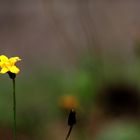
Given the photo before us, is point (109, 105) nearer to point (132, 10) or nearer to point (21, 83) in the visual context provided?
point (21, 83)

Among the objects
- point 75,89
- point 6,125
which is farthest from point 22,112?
point 75,89

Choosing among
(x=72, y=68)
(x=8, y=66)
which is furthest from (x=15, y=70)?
(x=72, y=68)

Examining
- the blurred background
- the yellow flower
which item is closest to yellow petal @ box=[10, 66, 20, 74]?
the yellow flower

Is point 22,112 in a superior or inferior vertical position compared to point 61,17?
inferior

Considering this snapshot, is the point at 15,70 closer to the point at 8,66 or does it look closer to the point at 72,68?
the point at 8,66

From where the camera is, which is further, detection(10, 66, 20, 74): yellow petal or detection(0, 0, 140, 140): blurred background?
detection(0, 0, 140, 140): blurred background

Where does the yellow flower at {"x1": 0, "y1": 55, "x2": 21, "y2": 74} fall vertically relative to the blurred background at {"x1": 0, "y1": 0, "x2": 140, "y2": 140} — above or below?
below

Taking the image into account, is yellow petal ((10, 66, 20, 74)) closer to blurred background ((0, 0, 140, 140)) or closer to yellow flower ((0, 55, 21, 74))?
yellow flower ((0, 55, 21, 74))

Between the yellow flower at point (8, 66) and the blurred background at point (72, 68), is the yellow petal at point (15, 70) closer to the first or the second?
the yellow flower at point (8, 66)
